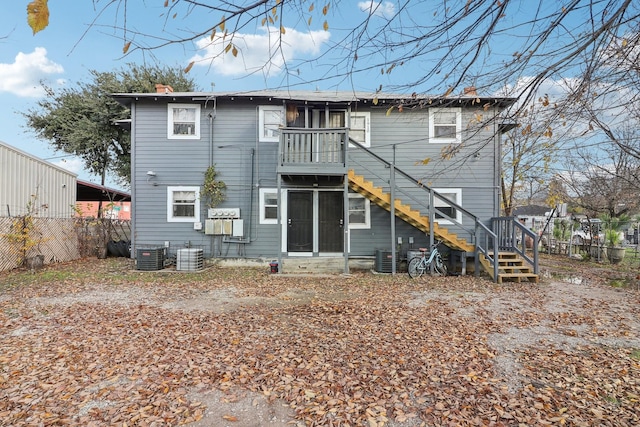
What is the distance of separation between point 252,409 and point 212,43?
10.0 feet

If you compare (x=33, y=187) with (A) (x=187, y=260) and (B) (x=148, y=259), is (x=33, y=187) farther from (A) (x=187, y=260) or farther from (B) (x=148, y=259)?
(A) (x=187, y=260)

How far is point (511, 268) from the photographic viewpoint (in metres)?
9.38

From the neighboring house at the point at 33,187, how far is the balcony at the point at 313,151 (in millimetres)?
8757

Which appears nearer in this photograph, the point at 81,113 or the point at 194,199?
the point at 194,199

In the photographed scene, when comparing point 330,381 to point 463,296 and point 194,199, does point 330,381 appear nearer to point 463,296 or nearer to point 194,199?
point 463,296

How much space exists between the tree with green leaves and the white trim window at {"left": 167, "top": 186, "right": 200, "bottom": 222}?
32.4ft

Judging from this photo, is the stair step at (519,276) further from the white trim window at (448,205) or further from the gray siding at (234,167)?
the gray siding at (234,167)

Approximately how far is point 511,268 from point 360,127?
6.26 meters

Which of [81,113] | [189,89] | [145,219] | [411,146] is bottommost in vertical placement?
[145,219]

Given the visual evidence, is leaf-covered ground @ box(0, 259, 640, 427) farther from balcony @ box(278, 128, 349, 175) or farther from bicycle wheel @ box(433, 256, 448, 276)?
balcony @ box(278, 128, 349, 175)

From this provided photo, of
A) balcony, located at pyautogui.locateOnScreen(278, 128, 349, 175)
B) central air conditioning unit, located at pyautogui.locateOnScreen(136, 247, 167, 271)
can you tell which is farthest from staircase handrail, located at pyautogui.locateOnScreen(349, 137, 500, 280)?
central air conditioning unit, located at pyautogui.locateOnScreen(136, 247, 167, 271)

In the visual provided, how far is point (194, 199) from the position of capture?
11.4m

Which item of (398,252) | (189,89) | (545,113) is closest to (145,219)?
A: (398,252)

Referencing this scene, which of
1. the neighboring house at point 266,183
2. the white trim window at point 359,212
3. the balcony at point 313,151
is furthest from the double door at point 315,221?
the balcony at point 313,151
